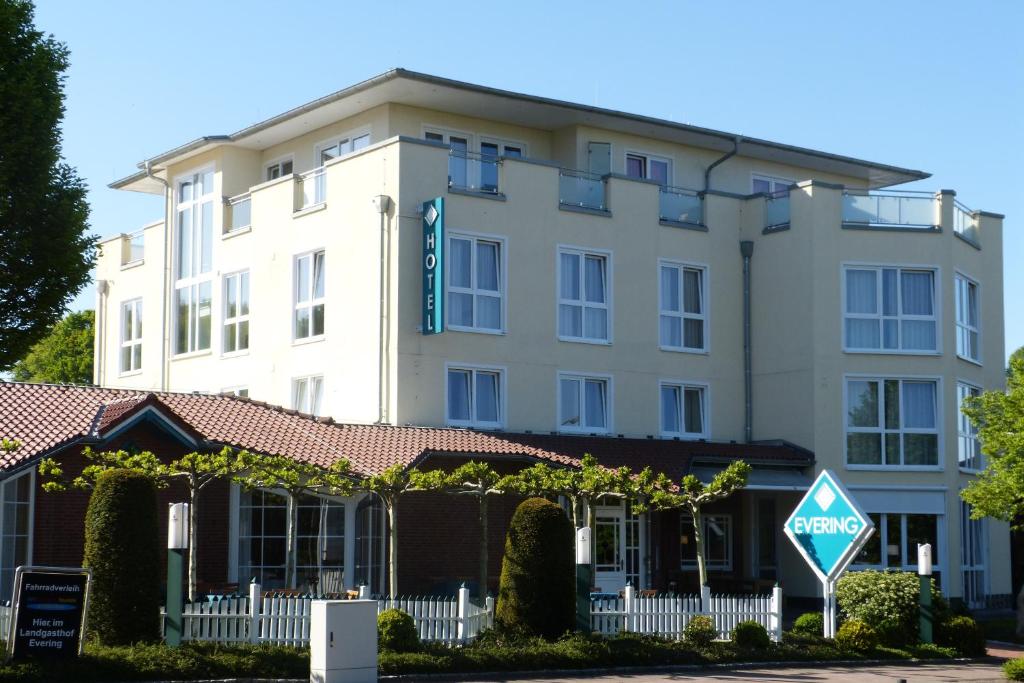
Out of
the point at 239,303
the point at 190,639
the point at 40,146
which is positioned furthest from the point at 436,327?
the point at 190,639

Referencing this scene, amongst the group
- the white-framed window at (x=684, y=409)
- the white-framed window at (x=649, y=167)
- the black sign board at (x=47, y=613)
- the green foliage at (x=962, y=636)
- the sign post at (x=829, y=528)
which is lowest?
the green foliage at (x=962, y=636)

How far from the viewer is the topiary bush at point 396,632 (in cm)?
2131

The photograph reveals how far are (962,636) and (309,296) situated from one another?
15.5 meters

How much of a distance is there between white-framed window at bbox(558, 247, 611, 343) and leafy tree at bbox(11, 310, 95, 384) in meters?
28.3

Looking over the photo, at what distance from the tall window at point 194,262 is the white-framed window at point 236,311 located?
1005 mm

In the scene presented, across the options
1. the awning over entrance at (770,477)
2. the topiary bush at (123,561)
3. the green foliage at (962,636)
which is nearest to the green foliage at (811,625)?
the green foliage at (962,636)

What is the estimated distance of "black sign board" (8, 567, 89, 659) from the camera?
18156 millimetres

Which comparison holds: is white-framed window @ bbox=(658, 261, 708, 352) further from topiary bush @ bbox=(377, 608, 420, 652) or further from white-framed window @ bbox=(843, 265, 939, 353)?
topiary bush @ bbox=(377, 608, 420, 652)

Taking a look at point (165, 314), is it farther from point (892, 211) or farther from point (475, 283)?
point (892, 211)

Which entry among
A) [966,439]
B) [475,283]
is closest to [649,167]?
[475,283]

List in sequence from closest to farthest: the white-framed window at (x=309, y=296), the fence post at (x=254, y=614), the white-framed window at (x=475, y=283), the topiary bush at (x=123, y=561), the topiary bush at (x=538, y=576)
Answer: the topiary bush at (x=123, y=561) < the fence post at (x=254, y=614) < the topiary bush at (x=538, y=576) < the white-framed window at (x=475, y=283) < the white-framed window at (x=309, y=296)

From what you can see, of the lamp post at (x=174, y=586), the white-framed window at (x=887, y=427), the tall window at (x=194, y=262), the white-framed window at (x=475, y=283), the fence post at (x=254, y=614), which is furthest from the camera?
the tall window at (x=194, y=262)

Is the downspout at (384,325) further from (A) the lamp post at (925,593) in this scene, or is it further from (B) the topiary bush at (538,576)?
(A) the lamp post at (925,593)

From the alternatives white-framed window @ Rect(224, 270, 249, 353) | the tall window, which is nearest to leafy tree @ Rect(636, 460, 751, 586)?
white-framed window @ Rect(224, 270, 249, 353)
